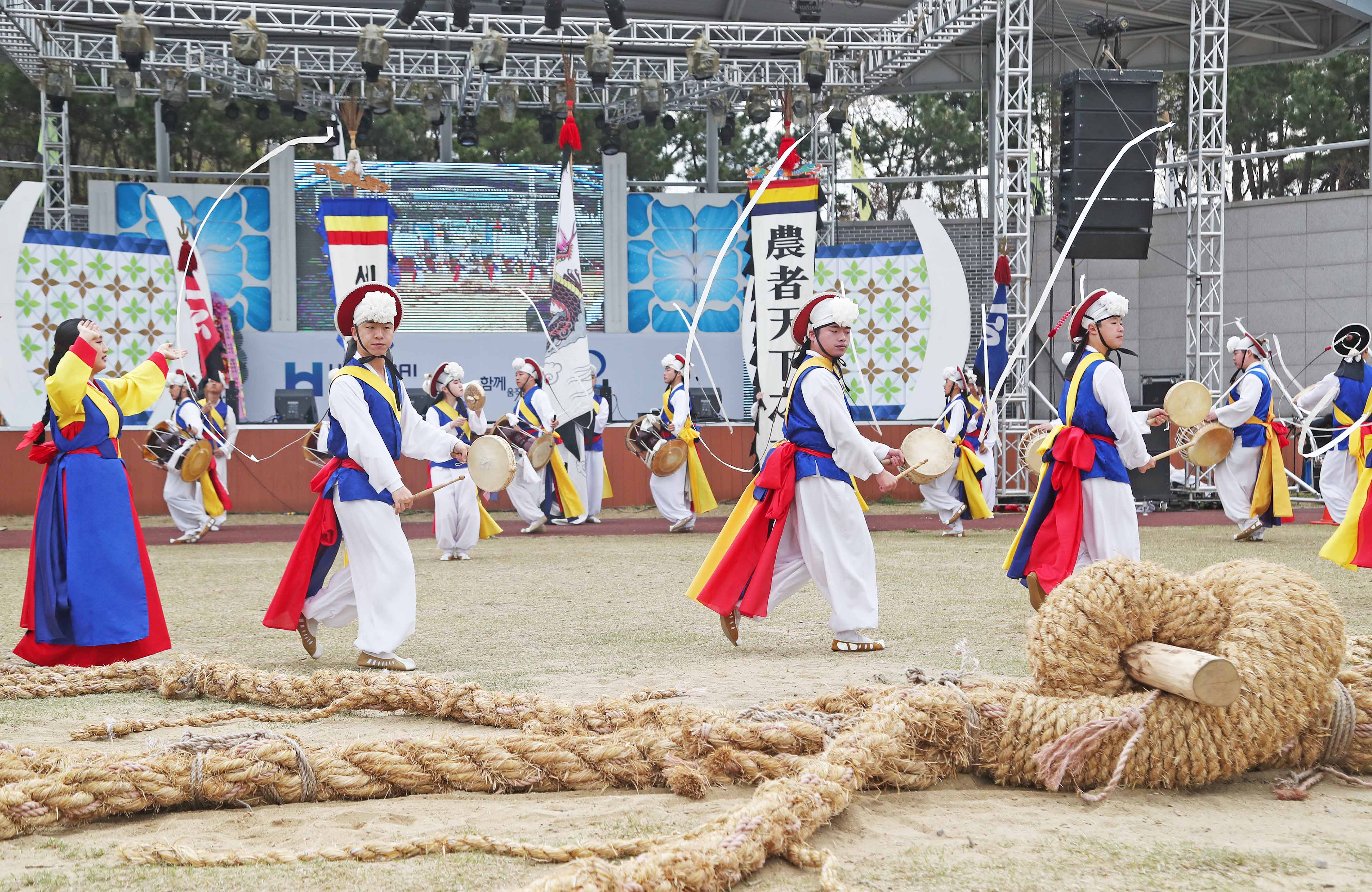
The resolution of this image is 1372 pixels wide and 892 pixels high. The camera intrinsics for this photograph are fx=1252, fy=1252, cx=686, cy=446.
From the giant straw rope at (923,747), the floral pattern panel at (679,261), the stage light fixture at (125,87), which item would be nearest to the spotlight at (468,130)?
the floral pattern panel at (679,261)

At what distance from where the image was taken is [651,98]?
17328 mm

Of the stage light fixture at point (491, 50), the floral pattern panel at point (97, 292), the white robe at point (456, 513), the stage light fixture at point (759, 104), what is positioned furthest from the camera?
the stage light fixture at point (759, 104)

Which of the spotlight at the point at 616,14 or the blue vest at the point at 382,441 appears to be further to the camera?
the spotlight at the point at 616,14

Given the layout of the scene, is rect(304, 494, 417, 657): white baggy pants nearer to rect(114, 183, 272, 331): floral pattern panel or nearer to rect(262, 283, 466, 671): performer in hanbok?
rect(262, 283, 466, 671): performer in hanbok

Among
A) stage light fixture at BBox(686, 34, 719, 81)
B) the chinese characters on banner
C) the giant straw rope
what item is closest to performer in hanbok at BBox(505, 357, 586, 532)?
the chinese characters on banner

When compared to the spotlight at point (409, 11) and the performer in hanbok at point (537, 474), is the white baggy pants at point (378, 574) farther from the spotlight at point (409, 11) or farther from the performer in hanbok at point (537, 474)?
the spotlight at point (409, 11)

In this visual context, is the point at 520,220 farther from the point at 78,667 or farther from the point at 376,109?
the point at 78,667

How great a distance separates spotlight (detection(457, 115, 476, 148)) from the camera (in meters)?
18.8

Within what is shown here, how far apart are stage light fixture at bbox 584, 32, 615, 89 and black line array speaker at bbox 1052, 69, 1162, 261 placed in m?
5.62

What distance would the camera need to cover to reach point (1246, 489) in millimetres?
11070

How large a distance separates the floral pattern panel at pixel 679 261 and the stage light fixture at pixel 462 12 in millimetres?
6582

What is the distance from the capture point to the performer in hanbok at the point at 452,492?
33.3 feet

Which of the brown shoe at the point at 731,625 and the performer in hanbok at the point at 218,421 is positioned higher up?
the performer in hanbok at the point at 218,421

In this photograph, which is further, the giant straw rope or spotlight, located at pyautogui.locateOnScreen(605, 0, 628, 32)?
spotlight, located at pyautogui.locateOnScreen(605, 0, 628, 32)
